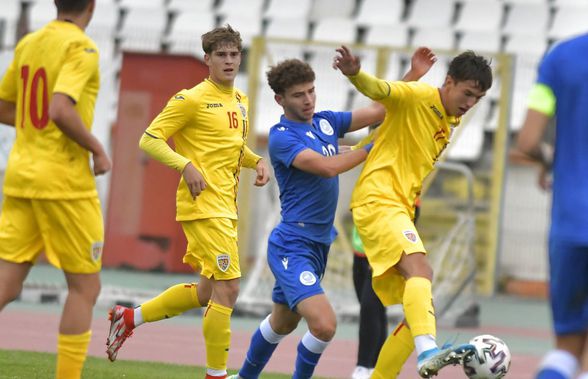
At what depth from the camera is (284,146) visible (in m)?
7.99

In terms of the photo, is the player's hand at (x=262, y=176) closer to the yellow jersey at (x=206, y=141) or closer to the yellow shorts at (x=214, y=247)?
the yellow jersey at (x=206, y=141)

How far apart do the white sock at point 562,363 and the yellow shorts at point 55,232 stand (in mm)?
2339

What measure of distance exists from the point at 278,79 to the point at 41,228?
81.0 inches

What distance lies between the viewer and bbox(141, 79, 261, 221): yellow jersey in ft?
27.6

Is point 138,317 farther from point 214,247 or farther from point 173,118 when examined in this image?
point 173,118

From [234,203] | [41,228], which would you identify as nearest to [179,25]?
[234,203]

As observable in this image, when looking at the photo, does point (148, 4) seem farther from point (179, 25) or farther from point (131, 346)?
point (131, 346)

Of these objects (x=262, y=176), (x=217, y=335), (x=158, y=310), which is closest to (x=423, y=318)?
(x=217, y=335)

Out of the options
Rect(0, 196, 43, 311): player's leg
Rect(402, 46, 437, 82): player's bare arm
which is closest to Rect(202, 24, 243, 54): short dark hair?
Rect(402, 46, 437, 82): player's bare arm

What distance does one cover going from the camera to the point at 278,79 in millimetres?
8086

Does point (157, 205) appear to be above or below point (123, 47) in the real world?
below

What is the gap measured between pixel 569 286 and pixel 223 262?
3.09 m

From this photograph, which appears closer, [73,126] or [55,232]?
[73,126]

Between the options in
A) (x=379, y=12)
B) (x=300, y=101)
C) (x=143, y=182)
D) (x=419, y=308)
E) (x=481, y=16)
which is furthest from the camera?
(x=379, y=12)
